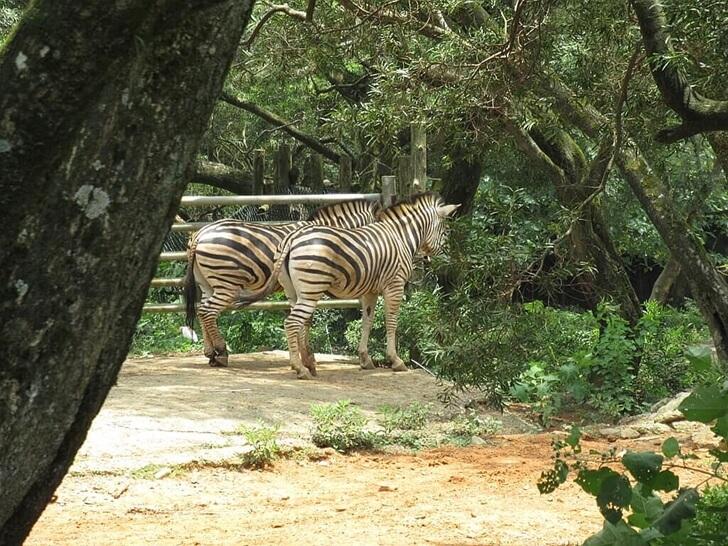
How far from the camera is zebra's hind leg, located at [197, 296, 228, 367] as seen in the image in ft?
34.8

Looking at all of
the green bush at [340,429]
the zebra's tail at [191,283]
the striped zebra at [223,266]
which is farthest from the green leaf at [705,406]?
the zebra's tail at [191,283]

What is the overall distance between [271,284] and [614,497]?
7.84 m

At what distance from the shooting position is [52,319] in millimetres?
2139

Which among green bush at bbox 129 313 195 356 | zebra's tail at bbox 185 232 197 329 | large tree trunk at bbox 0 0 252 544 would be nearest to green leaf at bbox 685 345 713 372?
large tree trunk at bbox 0 0 252 544

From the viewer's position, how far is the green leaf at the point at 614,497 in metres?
2.82

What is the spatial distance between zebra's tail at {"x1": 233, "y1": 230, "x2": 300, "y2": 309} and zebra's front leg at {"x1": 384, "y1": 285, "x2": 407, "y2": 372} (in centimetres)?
120

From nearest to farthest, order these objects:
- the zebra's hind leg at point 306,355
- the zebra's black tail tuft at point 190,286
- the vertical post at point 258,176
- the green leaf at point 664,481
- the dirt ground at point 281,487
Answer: the green leaf at point 664,481 < the dirt ground at point 281,487 < the zebra's hind leg at point 306,355 < the zebra's black tail tuft at point 190,286 < the vertical post at point 258,176

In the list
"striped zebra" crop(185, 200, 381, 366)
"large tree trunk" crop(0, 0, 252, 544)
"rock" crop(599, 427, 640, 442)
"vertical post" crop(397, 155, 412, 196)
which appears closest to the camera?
"large tree trunk" crop(0, 0, 252, 544)

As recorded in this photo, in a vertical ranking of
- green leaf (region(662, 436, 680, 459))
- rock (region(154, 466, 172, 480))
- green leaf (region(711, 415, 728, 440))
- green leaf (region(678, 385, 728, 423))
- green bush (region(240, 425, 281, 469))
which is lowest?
rock (region(154, 466, 172, 480))

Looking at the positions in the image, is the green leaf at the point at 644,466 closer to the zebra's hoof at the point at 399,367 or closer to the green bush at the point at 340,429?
the green bush at the point at 340,429

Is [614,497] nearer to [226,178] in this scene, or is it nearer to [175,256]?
[175,256]

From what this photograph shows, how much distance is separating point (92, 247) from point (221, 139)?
16.1 m

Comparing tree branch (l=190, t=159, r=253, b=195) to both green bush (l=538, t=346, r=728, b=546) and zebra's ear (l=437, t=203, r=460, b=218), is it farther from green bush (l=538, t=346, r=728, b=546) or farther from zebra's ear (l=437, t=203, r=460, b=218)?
green bush (l=538, t=346, r=728, b=546)

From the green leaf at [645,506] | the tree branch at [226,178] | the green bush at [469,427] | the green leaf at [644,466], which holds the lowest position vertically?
the green bush at [469,427]
